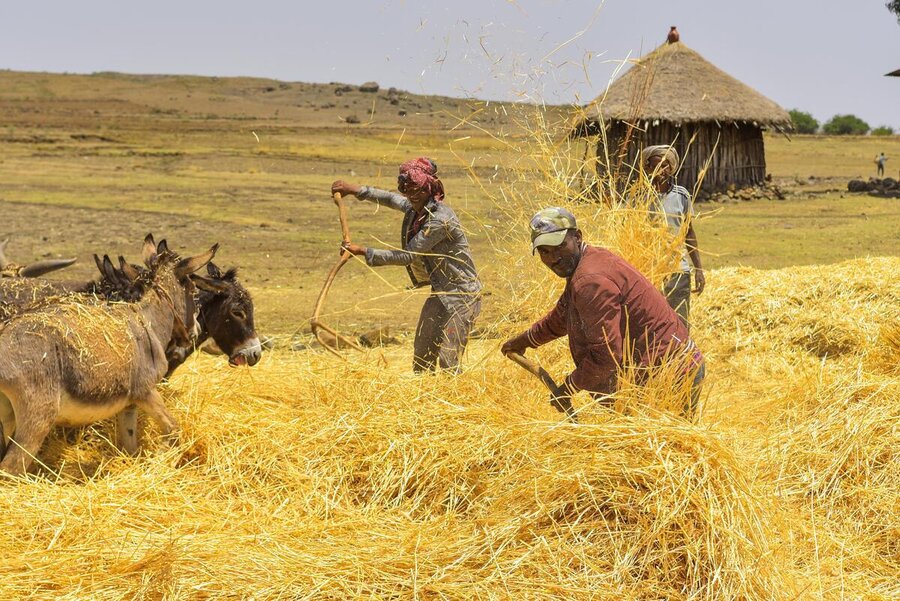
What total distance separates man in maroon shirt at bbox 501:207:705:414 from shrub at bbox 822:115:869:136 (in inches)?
2656

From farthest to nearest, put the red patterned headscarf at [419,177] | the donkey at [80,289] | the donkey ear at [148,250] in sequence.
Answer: the red patterned headscarf at [419,177] → the donkey ear at [148,250] → the donkey at [80,289]

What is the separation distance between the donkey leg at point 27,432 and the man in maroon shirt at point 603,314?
2363 mm

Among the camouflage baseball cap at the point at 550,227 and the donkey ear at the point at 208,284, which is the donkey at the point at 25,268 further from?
the camouflage baseball cap at the point at 550,227

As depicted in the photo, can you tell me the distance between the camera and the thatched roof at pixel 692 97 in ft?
71.0

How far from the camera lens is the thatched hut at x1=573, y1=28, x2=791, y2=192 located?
21.7 metres

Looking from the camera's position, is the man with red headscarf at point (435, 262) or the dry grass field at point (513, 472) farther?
the man with red headscarf at point (435, 262)

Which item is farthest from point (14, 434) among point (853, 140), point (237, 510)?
point (853, 140)

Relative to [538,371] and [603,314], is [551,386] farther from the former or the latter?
[603,314]

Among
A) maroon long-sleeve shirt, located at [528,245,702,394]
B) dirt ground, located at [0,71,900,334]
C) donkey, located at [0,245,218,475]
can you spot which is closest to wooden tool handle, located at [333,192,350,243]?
dirt ground, located at [0,71,900,334]

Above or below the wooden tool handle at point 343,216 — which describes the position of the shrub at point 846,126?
above

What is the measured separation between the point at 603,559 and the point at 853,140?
5069 centimetres

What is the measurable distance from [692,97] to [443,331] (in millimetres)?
17810

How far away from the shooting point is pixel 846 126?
220 feet

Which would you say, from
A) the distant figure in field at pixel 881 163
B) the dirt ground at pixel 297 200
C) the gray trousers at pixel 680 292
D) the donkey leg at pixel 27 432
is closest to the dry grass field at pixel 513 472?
the donkey leg at pixel 27 432
